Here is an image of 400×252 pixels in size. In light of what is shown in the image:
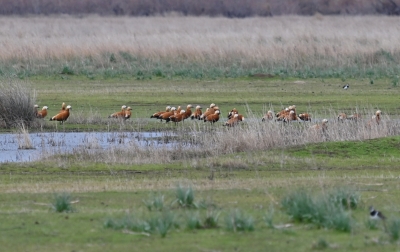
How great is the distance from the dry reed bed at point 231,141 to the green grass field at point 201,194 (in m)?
0.23

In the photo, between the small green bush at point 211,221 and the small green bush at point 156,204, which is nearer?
the small green bush at point 211,221

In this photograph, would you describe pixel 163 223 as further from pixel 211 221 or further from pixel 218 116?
pixel 218 116

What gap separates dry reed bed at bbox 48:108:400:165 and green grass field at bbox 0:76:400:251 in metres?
0.23

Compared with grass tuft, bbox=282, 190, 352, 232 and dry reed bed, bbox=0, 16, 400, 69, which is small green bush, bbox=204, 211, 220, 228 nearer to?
grass tuft, bbox=282, 190, 352, 232

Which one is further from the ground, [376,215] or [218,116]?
[218,116]

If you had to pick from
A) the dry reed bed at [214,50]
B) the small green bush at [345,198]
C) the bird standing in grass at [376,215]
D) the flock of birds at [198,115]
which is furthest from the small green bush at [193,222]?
the dry reed bed at [214,50]

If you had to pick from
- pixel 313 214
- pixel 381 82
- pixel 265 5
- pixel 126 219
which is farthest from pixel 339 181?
pixel 265 5

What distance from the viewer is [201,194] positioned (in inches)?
491

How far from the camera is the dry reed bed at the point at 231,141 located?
1795 centimetres

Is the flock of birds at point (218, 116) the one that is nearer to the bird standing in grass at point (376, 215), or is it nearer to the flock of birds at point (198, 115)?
the flock of birds at point (198, 115)

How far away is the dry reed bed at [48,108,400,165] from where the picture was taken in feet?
58.9

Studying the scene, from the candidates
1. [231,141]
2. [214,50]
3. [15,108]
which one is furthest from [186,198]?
[214,50]

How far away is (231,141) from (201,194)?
6.71 meters

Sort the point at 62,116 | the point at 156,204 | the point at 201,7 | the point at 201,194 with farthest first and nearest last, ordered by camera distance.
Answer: the point at 201,7 < the point at 62,116 < the point at 201,194 < the point at 156,204
